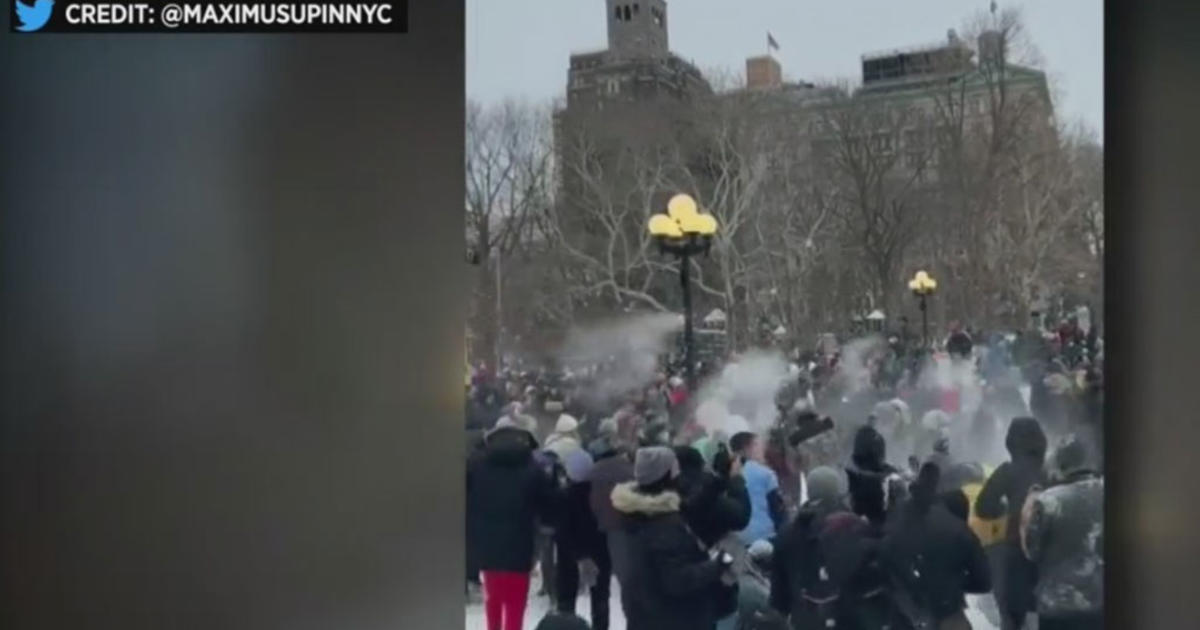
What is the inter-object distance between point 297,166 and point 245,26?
1.20 ft

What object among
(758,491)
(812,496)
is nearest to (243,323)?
(758,491)

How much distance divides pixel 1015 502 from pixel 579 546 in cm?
105

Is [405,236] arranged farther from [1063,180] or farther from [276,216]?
[1063,180]

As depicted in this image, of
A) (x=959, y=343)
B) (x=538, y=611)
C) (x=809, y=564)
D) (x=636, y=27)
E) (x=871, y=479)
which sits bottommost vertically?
(x=538, y=611)

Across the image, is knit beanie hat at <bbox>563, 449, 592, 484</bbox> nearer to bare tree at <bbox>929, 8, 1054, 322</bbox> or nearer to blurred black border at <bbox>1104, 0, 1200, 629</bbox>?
bare tree at <bbox>929, 8, 1054, 322</bbox>

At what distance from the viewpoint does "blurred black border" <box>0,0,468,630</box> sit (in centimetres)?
231

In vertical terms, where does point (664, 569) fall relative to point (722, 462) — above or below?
below

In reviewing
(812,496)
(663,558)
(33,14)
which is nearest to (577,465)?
(663,558)

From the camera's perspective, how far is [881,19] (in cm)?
231

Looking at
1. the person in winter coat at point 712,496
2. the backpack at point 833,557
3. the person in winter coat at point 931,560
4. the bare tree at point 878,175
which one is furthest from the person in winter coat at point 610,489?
the bare tree at point 878,175

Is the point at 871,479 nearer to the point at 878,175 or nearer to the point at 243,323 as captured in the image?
the point at 878,175

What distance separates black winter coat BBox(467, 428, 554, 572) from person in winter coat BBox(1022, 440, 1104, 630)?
3.94 feet

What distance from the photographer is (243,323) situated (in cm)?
232

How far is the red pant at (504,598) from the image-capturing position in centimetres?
234
